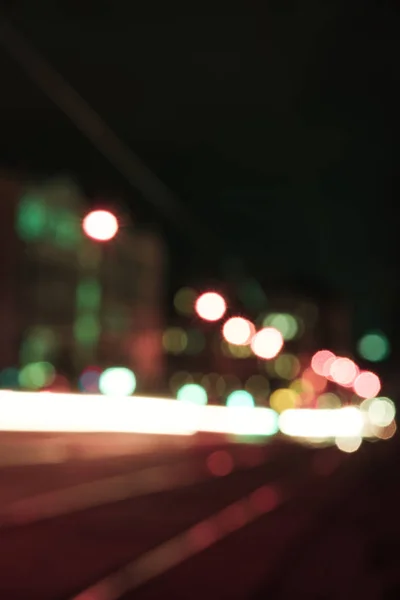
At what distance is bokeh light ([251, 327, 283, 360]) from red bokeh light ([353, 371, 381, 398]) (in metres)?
51.9

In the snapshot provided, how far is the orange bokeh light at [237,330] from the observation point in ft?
120

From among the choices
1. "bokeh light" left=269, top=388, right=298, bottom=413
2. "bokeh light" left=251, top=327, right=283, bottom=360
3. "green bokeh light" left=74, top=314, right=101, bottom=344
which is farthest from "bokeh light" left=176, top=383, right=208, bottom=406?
"bokeh light" left=251, top=327, right=283, bottom=360

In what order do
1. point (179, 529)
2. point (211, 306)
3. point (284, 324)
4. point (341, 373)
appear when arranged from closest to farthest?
1. point (179, 529)
2. point (211, 306)
3. point (284, 324)
4. point (341, 373)

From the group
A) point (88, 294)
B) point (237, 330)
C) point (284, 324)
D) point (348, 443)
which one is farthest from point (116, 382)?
point (284, 324)

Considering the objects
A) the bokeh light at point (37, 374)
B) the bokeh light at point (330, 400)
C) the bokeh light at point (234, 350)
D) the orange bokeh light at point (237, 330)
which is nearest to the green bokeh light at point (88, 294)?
the bokeh light at point (37, 374)

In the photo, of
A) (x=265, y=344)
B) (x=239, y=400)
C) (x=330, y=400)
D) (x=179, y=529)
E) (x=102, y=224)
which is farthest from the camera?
(x=330, y=400)

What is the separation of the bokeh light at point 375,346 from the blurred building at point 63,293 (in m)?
35.4

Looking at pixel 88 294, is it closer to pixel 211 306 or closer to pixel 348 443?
pixel 348 443

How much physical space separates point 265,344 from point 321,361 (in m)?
33.7

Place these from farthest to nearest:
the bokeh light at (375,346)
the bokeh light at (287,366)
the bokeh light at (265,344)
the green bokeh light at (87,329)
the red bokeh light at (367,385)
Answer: the red bokeh light at (367,385)
the bokeh light at (375,346)
the bokeh light at (287,366)
the green bokeh light at (87,329)
the bokeh light at (265,344)

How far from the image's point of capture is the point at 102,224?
731 inches

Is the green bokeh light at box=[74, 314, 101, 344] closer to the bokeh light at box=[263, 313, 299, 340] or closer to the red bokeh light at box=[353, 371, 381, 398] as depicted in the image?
the bokeh light at box=[263, 313, 299, 340]

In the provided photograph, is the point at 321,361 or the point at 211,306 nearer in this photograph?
the point at 211,306

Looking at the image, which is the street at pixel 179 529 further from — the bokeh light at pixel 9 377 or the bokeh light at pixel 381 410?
the bokeh light at pixel 381 410
